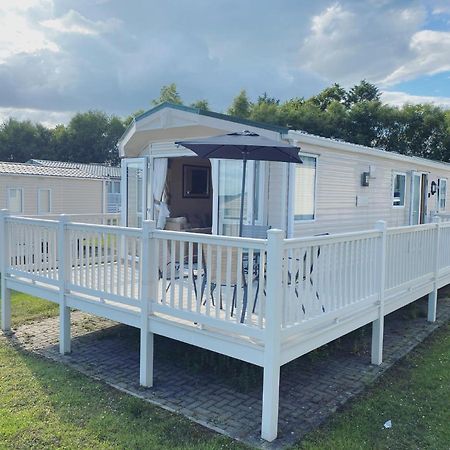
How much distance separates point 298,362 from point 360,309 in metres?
0.97

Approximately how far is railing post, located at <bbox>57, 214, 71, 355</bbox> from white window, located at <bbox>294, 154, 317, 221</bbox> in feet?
11.2

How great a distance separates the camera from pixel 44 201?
703 inches

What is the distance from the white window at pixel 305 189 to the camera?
670 cm

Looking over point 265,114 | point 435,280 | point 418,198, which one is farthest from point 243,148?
point 265,114

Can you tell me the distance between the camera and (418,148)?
22.7 metres

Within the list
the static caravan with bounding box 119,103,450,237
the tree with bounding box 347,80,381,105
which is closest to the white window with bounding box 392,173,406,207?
the static caravan with bounding box 119,103,450,237

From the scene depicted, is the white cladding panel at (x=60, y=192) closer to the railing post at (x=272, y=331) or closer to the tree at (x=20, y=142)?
the railing post at (x=272, y=331)

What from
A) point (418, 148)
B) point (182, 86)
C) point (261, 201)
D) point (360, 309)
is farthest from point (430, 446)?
point (182, 86)

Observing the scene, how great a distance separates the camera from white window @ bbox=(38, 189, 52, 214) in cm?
1766

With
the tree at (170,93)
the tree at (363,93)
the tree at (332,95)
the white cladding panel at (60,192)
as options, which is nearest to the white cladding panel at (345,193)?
the white cladding panel at (60,192)

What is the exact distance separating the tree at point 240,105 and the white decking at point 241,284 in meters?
24.0

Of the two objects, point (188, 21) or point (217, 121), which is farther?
point (188, 21)

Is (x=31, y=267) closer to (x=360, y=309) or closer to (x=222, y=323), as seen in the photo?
(x=222, y=323)

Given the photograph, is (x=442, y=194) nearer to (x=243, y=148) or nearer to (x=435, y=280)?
(x=435, y=280)
